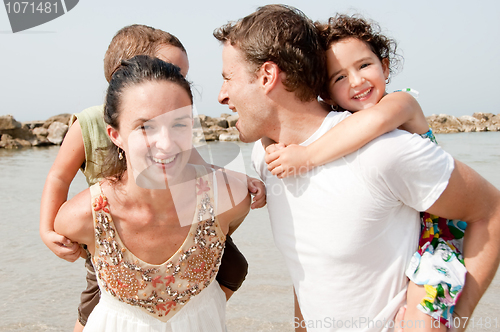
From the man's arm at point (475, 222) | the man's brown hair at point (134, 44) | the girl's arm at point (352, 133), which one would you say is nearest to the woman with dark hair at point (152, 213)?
the girl's arm at point (352, 133)

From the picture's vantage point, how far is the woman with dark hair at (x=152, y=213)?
197 centimetres

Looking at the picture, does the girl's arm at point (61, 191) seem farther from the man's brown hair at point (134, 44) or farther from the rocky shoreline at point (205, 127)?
the rocky shoreline at point (205, 127)

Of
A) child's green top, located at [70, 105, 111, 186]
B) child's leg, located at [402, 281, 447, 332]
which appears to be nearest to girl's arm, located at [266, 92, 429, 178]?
child's leg, located at [402, 281, 447, 332]

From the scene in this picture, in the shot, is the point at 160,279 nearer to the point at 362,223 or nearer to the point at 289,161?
the point at 289,161

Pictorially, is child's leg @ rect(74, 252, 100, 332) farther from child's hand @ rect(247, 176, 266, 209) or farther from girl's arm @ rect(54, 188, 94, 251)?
child's hand @ rect(247, 176, 266, 209)

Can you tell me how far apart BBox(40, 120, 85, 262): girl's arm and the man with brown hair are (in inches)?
38.5

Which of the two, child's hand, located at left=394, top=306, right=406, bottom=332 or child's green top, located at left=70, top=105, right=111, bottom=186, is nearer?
child's hand, located at left=394, top=306, right=406, bottom=332

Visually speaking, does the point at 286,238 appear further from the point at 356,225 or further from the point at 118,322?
the point at 118,322

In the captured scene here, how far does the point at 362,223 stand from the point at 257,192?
62 cm

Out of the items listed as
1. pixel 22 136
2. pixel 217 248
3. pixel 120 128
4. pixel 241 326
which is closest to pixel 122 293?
pixel 217 248

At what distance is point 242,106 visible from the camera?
2.21 meters

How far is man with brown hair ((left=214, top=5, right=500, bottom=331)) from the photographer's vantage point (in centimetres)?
Result: 175

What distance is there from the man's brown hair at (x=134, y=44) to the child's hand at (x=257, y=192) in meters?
1.07

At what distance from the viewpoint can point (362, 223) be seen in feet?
6.06
